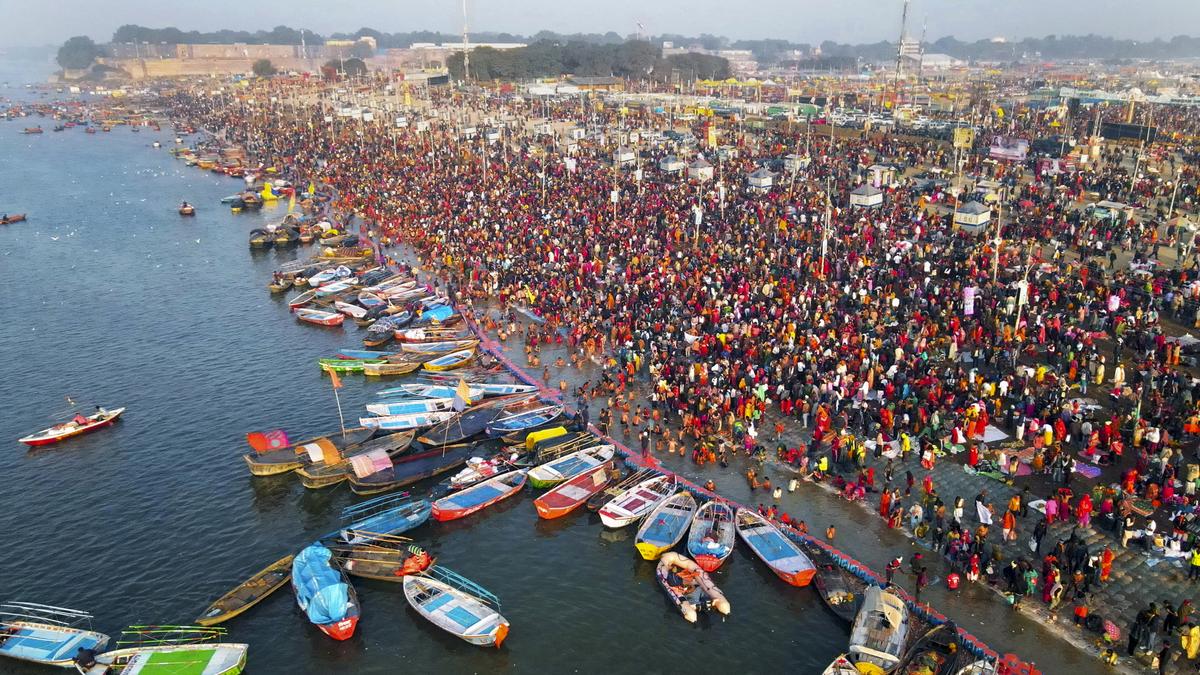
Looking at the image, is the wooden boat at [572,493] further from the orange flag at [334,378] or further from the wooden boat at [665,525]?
the orange flag at [334,378]

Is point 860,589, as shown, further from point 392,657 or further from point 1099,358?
point 1099,358

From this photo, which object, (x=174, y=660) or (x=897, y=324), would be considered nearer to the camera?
(x=174, y=660)

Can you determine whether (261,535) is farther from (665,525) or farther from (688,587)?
(688,587)

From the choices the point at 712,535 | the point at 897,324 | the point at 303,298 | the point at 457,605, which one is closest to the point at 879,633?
the point at 712,535

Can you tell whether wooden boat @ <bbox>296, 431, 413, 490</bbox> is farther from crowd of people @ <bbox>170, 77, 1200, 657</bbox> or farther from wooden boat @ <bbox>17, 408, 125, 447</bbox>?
wooden boat @ <bbox>17, 408, 125, 447</bbox>

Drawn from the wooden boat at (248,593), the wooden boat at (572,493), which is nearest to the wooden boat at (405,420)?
the wooden boat at (572,493)

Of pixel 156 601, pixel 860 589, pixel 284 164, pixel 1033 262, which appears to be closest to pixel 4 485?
pixel 156 601
